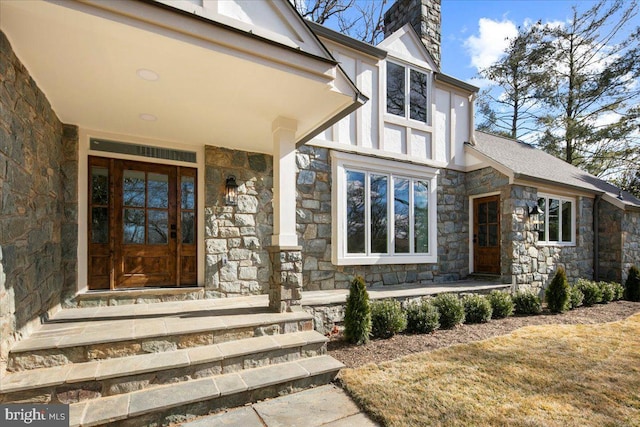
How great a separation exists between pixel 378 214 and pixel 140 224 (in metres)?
4.25

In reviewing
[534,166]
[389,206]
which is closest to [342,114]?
[389,206]

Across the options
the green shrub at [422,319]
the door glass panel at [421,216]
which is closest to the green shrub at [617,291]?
the door glass panel at [421,216]

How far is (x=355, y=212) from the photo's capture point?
6.10 metres

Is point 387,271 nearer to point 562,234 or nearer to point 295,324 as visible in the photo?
point 295,324

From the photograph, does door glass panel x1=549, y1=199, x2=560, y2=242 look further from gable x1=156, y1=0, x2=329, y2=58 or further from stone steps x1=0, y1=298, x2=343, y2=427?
gable x1=156, y1=0, x2=329, y2=58

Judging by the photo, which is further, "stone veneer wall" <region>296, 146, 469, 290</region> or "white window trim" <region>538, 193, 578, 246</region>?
"white window trim" <region>538, 193, 578, 246</region>

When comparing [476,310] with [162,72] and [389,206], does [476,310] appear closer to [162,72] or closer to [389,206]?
[389,206]

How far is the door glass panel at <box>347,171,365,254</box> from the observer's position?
6010 mm

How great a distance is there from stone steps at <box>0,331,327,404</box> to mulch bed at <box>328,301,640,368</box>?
661 millimetres

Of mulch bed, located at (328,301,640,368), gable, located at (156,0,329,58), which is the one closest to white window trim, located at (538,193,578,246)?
mulch bed, located at (328,301,640,368)

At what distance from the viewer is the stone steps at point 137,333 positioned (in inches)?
101

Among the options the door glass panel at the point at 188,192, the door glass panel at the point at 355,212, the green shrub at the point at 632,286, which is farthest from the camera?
the green shrub at the point at 632,286

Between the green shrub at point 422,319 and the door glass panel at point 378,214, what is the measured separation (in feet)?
5.52

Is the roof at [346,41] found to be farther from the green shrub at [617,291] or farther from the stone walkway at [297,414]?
the green shrub at [617,291]
